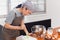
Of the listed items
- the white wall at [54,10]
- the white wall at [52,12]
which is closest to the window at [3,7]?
the white wall at [52,12]

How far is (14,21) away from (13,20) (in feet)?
0.14

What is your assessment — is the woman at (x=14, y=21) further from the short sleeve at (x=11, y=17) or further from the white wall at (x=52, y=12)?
the white wall at (x=52, y=12)

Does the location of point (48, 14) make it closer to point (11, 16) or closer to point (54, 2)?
point (54, 2)

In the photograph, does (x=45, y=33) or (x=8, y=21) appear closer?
(x=8, y=21)

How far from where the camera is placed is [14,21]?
2020 millimetres

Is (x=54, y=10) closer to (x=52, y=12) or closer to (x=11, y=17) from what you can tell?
(x=52, y=12)

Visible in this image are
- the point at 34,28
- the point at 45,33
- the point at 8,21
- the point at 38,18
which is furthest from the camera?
the point at 38,18

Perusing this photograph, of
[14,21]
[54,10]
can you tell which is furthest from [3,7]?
[54,10]

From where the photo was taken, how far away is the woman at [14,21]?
1874mm

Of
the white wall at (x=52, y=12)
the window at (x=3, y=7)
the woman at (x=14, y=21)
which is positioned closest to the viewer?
the woman at (x=14, y=21)

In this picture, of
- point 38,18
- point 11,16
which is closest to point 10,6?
point 38,18

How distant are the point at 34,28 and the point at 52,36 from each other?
35 cm

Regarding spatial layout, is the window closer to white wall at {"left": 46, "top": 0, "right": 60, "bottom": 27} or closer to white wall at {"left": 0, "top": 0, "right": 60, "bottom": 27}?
white wall at {"left": 0, "top": 0, "right": 60, "bottom": 27}

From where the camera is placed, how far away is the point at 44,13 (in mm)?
3568
